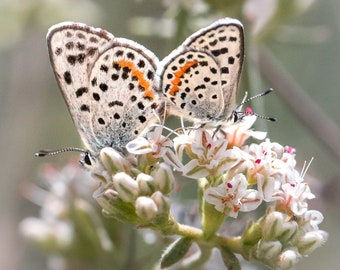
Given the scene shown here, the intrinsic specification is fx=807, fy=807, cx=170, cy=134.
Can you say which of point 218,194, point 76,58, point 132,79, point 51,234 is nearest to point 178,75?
point 132,79

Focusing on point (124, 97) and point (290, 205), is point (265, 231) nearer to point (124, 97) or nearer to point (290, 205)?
point (290, 205)

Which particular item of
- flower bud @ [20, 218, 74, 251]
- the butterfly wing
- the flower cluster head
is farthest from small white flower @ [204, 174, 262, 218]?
flower bud @ [20, 218, 74, 251]

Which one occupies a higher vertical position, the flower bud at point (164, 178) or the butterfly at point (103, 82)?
the butterfly at point (103, 82)

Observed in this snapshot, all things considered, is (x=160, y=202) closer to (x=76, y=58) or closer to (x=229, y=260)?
(x=229, y=260)

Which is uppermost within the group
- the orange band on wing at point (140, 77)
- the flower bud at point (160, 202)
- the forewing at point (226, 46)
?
the forewing at point (226, 46)

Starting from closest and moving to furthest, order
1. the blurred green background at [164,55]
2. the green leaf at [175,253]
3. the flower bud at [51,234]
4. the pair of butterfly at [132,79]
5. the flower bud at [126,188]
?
the green leaf at [175,253] → the flower bud at [126,188] → the pair of butterfly at [132,79] → the blurred green background at [164,55] → the flower bud at [51,234]

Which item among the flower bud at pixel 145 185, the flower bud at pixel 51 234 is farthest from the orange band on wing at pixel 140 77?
the flower bud at pixel 51 234

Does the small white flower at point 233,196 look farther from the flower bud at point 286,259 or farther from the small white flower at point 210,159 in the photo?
the flower bud at point 286,259
